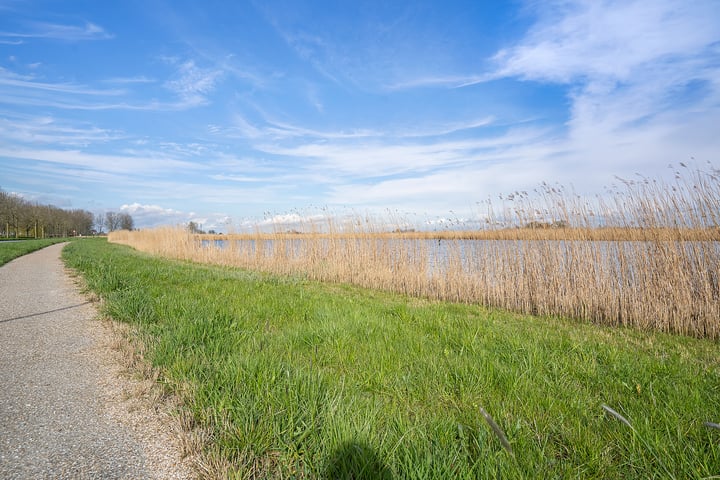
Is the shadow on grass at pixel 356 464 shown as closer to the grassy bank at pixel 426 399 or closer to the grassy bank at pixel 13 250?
the grassy bank at pixel 426 399

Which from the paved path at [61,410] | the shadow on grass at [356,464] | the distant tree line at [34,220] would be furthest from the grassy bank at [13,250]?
the distant tree line at [34,220]

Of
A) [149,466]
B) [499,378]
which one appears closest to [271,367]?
[149,466]

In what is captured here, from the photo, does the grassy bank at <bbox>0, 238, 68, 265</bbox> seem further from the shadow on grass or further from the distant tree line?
the distant tree line

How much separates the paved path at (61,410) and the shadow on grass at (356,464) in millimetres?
816

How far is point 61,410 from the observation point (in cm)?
249

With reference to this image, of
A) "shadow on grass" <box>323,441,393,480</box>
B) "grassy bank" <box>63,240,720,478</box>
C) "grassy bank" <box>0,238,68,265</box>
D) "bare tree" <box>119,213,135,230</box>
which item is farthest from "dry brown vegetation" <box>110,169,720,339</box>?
"bare tree" <box>119,213,135,230</box>

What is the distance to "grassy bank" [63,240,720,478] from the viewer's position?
1773mm

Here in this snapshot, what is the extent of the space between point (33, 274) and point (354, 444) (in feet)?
40.0

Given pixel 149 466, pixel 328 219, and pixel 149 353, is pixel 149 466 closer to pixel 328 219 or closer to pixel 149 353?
pixel 149 353

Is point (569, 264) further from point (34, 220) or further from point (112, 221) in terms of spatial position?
point (112, 221)

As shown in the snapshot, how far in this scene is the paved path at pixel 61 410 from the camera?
1.90 meters

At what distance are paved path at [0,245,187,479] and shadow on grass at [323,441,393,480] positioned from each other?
2.68ft

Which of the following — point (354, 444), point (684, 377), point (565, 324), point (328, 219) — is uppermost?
point (328, 219)

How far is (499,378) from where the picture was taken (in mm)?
2729
